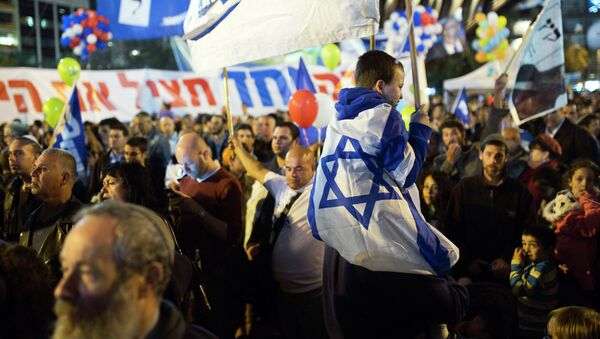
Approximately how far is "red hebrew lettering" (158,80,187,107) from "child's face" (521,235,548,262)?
14641mm

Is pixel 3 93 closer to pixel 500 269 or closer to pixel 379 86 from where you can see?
pixel 500 269

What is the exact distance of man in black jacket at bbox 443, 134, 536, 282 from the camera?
216 inches

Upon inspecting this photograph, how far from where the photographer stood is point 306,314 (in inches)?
201

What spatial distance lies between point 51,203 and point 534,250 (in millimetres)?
3422

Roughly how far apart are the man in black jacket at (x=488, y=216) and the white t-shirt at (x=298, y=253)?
1276mm

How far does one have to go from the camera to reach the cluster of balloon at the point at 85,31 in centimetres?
2289

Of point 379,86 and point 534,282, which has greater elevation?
point 379,86

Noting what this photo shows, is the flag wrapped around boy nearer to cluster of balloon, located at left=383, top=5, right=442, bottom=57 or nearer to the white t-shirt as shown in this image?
the white t-shirt

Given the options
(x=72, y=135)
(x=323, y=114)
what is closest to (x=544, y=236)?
(x=323, y=114)

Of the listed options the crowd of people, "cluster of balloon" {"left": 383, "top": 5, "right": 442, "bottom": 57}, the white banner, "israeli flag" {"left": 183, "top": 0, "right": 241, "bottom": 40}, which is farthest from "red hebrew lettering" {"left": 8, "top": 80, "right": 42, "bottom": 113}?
"israeli flag" {"left": 183, "top": 0, "right": 241, "bottom": 40}

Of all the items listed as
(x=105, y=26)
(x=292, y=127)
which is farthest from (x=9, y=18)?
(x=292, y=127)

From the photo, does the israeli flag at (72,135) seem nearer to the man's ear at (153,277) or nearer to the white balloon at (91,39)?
the man's ear at (153,277)

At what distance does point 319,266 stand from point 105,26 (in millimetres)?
20089

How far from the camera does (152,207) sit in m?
4.19
